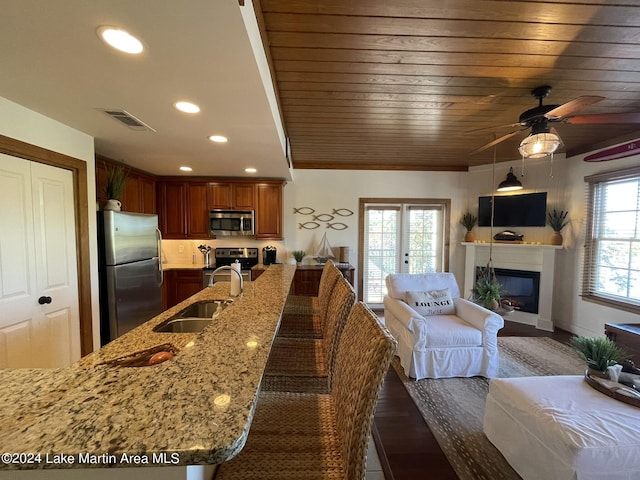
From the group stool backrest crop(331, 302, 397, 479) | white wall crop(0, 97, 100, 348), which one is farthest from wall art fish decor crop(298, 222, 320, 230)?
stool backrest crop(331, 302, 397, 479)

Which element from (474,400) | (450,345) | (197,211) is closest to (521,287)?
(450,345)

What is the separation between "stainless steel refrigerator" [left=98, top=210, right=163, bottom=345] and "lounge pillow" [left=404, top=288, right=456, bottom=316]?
2.97m

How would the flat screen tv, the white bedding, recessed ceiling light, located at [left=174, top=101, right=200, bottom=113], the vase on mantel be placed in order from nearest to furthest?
the white bedding
recessed ceiling light, located at [left=174, top=101, right=200, bottom=113]
the vase on mantel
the flat screen tv

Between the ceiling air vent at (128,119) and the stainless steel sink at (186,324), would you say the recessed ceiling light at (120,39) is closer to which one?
the ceiling air vent at (128,119)

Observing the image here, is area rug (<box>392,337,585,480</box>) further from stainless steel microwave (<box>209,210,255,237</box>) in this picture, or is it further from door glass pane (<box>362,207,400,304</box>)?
stainless steel microwave (<box>209,210,255,237</box>)

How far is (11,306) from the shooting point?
1896 millimetres

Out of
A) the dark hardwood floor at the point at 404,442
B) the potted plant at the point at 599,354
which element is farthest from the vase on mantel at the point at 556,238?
the dark hardwood floor at the point at 404,442

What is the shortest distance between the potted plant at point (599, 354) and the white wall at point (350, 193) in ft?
9.79

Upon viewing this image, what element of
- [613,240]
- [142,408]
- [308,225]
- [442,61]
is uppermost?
[442,61]

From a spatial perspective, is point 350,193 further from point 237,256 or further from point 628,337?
point 628,337

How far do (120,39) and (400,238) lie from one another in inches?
172

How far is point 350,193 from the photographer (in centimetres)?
473

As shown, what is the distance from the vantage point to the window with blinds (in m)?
3.17

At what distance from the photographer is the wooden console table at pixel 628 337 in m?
2.56
